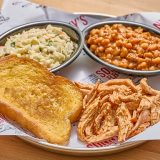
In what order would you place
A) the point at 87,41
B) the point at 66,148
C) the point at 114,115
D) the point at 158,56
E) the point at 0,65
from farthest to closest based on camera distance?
1. the point at 87,41
2. the point at 158,56
3. the point at 0,65
4. the point at 114,115
5. the point at 66,148

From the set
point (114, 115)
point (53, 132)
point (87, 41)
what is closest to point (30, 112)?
point (53, 132)

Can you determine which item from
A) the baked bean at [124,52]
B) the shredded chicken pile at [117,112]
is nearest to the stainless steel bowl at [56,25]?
the baked bean at [124,52]

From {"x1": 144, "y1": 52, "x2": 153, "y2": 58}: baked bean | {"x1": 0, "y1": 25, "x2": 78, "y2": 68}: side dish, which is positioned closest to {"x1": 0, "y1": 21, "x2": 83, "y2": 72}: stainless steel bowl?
{"x1": 0, "y1": 25, "x2": 78, "y2": 68}: side dish

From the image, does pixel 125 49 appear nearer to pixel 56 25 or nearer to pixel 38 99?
pixel 56 25

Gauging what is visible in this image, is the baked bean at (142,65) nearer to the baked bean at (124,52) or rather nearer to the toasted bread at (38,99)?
the baked bean at (124,52)

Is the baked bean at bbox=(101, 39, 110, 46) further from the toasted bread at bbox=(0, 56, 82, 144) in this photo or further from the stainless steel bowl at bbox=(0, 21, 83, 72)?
the toasted bread at bbox=(0, 56, 82, 144)

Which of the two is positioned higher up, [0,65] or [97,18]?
[97,18]

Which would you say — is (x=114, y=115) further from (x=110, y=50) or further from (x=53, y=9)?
(x=53, y=9)
